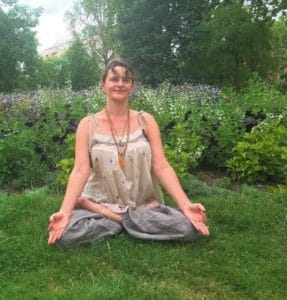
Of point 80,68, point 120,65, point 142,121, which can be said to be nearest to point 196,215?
point 142,121

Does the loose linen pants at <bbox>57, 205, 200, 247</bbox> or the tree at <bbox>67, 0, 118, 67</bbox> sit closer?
the loose linen pants at <bbox>57, 205, 200, 247</bbox>

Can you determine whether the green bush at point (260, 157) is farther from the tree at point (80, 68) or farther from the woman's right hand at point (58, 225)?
the tree at point (80, 68)

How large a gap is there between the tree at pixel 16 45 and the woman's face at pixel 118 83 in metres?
25.3

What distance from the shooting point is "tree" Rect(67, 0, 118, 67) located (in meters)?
45.6

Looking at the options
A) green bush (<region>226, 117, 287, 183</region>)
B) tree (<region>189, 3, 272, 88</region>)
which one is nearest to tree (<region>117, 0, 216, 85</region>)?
tree (<region>189, 3, 272, 88</region>)

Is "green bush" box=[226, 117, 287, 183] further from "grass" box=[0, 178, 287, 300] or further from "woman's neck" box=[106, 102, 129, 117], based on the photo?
"woman's neck" box=[106, 102, 129, 117]

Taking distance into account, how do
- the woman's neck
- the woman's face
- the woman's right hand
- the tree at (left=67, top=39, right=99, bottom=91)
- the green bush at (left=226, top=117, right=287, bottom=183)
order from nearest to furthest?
the woman's right hand → the woman's face → the woman's neck → the green bush at (left=226, top=117, right=287, bottom=183) → the tree at (left=67, top=39, right=99, bottom=91)

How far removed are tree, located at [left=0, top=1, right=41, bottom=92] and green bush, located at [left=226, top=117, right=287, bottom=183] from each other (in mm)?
23779

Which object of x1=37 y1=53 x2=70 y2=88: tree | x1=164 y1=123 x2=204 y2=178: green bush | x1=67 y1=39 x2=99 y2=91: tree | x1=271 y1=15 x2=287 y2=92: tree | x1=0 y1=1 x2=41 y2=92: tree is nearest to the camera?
x1=164 y1=123 x2=204 y2=178: green bush

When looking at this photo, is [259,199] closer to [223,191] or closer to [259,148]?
[223,191]

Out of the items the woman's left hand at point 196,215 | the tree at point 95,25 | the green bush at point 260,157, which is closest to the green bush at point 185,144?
the green bush at point 260,157

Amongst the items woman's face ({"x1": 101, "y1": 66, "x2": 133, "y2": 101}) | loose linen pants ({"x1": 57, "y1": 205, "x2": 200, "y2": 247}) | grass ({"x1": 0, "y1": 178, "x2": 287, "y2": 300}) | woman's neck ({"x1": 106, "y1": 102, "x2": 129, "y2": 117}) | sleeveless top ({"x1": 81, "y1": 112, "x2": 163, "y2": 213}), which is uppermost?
woman's face ({"x1": 101, "y1": 66, "x2": 133, "y2": 101})

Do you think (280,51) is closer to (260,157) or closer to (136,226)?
(260,157)

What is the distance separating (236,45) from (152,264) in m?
17.4
